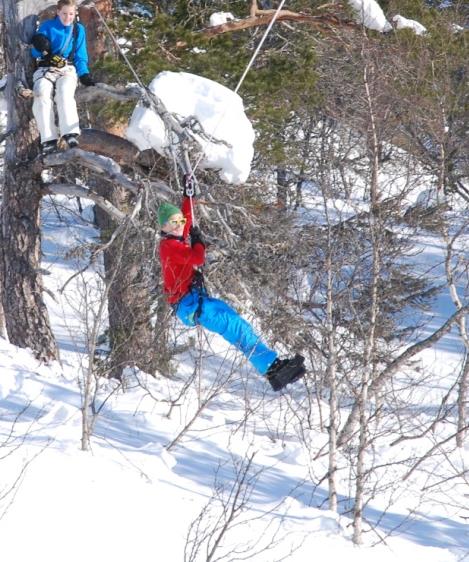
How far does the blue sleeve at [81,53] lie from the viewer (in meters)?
7.84

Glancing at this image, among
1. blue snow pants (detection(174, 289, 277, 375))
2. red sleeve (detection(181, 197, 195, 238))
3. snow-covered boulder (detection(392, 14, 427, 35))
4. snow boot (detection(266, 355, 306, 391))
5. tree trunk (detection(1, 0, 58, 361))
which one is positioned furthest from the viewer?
snow-covered boulder (detection(392, 14, 427, 35))

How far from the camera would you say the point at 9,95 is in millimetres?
8852

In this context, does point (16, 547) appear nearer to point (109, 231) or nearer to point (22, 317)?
point (22, 317)

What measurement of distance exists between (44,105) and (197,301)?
10.1 feet

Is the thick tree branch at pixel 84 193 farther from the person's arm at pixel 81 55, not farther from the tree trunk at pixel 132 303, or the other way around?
the person's arm at pixel 81 55

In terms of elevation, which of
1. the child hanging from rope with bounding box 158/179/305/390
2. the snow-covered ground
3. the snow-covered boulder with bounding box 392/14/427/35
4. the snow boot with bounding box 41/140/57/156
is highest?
the snow-covered boulder with bounding box 392/14/427/35

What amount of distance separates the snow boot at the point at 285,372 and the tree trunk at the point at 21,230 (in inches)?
172

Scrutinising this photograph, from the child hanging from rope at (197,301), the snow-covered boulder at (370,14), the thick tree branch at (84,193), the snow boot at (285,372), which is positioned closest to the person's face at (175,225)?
the child hanging from rope at (197,301)

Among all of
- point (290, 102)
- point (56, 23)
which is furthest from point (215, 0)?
point (56, 23)

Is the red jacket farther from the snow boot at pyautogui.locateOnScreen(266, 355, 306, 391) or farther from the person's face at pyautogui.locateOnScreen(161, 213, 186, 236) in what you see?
the snow boot at pyautogui.locateOnScreen(266, 355, 306, 391)

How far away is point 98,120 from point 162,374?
358 cm

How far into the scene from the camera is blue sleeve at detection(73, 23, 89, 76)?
7.84m

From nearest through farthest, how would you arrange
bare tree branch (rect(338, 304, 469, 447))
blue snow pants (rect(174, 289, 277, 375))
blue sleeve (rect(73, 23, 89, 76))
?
blue snow pants (rect(174, 289, 277, 375)) → bare tree branch (rect(338, 304, 469, 447)) → blue sleeve (rect(73, 23, 89, 76))

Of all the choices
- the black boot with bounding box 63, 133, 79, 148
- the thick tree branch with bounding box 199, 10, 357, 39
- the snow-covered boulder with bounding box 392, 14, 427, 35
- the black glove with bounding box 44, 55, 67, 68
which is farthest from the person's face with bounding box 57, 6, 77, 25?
the snow-covered boulder with bounding box 392, 14, 427, 35
